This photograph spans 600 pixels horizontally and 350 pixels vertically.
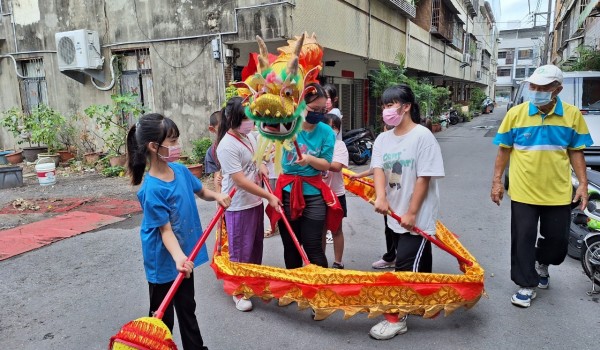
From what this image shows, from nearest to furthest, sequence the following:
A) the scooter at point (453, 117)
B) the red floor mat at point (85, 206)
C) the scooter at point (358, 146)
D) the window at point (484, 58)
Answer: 1. the red floor mat at point (85, 206)
2. the scooter at point (358, 146)
3. the scooter at point (453, 117)
4. the window at point (484, 58)

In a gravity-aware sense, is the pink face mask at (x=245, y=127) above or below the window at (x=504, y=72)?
below

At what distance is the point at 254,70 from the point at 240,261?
150cm

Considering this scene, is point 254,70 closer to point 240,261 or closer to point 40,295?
point 240,261

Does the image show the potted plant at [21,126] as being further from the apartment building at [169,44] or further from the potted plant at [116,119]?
the potted plant at [116,119]

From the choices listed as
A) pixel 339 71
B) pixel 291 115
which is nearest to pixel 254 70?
pixel 291 115

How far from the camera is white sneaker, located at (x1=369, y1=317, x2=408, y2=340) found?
9.45 feet

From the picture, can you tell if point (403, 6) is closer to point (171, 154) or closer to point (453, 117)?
point (453, 117)

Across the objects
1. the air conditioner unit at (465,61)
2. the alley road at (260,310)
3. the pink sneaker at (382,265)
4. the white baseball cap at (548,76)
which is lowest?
the alley road at (260,310)

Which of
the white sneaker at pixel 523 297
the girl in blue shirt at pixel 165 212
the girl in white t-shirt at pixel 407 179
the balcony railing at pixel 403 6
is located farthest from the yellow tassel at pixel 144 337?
the balcony railing at pixel 403 6

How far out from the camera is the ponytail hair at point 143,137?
227 centimetres

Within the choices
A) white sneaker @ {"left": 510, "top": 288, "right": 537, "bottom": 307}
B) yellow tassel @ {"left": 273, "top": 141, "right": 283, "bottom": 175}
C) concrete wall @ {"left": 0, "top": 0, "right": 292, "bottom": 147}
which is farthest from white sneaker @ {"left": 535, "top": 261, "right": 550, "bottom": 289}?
concrete wall @ {"left": 0, "top": 0, "right": 292, "bottom": 147}

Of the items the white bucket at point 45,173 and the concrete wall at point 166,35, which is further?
the white bucket at point 45,173

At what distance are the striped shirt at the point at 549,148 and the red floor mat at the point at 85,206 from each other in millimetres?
5473

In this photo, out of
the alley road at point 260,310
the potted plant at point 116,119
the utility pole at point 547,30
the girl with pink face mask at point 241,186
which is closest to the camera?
the alley road at point 260,310
